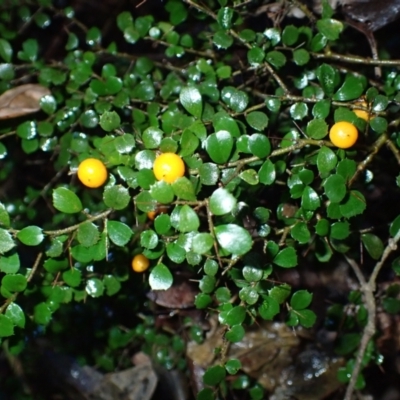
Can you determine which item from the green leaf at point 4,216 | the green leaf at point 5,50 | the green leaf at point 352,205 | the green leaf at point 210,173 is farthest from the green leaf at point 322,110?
the green leaf at point 5,50

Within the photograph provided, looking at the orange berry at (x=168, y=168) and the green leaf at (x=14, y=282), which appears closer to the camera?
the orange berry at (x=168, y=168)

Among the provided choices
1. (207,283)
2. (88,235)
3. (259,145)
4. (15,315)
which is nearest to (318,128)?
(259,145)

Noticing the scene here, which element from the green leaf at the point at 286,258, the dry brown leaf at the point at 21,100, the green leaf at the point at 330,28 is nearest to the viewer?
the green leaf at the point at 286,258

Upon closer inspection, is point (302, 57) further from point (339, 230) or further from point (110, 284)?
point (110, 284)

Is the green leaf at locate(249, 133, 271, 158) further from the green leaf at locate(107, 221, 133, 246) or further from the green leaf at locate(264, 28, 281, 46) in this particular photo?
the green leaf at locate(264, 28, 281, 46)

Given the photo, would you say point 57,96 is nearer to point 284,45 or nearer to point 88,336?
point 284,45

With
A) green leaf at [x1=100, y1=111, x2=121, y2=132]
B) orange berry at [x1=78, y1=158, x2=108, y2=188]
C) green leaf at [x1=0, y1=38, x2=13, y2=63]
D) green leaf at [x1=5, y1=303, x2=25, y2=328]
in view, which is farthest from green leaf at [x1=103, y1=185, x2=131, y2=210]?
green leaf at [x1=0, y1=38, x2=13, y2=63]

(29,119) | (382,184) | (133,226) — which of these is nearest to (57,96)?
(29,119)

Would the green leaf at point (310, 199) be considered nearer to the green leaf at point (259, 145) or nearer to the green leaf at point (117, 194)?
the green leaf at point (259, 145)
